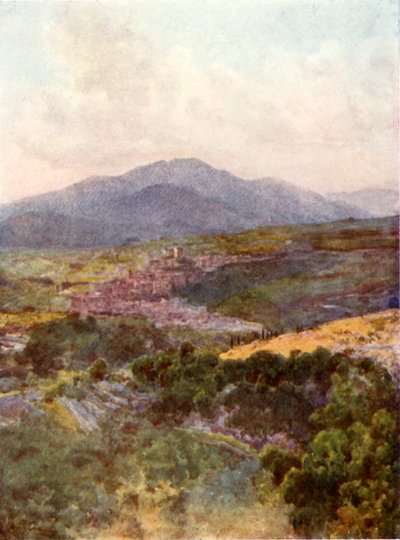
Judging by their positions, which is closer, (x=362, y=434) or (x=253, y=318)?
(x=362, y=434)

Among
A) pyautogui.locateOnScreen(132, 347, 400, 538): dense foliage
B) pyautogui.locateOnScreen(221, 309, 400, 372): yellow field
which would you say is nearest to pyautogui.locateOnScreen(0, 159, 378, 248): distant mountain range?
pyautogui.locateOnScreen(221, 309, 400, 372): yellow field

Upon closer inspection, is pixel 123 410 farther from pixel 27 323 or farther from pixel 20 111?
pixel 20 111

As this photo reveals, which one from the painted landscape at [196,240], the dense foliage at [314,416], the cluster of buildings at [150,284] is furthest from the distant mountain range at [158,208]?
the dense foliage at [314,416]

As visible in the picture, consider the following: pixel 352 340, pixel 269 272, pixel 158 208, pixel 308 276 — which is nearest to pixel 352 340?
pixel 352 340

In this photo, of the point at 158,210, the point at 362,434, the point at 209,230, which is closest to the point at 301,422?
the point at 362,434

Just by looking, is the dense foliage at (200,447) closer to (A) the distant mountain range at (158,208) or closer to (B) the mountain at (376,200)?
(A) the distant mountain range at (158,208)

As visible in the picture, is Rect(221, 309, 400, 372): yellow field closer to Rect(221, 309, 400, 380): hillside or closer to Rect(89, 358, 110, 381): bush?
Rect(221, 309, 400, 380): hillside
